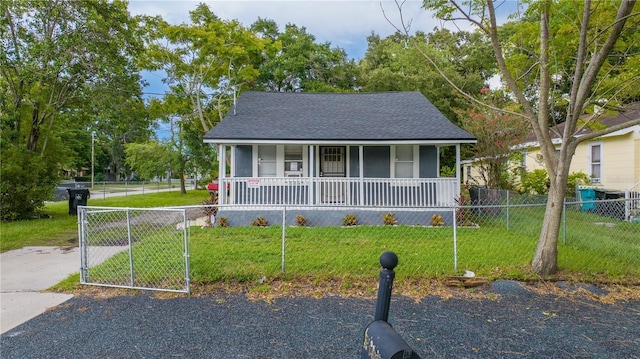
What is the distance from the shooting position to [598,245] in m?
6.23

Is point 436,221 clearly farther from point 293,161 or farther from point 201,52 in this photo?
point 201,52

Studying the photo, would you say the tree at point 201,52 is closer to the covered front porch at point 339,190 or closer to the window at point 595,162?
the covered front porch at point 339,190

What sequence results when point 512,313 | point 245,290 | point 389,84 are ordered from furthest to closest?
point 389,84
point 245,290
point 512,313

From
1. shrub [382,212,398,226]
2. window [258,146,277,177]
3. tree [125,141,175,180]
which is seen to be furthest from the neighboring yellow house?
tree [125,141,175,180]

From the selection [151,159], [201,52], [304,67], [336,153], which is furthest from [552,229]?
[151,159]

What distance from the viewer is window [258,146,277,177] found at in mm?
10602

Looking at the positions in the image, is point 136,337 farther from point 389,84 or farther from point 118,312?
point 389,84

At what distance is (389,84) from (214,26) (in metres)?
12.1

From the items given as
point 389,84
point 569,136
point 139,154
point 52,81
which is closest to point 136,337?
point 569,136

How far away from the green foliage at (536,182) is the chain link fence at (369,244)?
7.74 ft

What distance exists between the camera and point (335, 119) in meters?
11.2

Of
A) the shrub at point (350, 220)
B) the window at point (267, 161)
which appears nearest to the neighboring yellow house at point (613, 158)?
the shrub at point (350, 220)

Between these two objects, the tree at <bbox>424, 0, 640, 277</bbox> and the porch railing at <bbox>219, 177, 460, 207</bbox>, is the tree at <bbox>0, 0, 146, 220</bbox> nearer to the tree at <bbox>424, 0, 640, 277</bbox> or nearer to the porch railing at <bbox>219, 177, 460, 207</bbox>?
the porch railing at <bbox>219, 177, 460, 207</bbox>

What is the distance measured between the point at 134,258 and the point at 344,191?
228 inches
